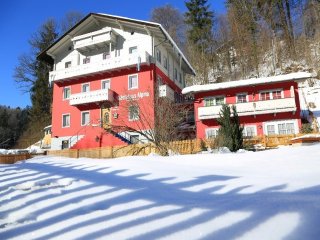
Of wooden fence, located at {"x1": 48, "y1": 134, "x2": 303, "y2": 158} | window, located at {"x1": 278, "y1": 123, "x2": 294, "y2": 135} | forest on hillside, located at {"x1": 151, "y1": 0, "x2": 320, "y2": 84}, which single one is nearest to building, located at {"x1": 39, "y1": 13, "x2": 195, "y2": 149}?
wooden fence, located at {"x1": 48, "y1": 134, "x2": 303, "y2": 158}

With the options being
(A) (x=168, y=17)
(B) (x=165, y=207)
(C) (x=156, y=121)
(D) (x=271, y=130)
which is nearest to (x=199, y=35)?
(A) (x=168, y=17)

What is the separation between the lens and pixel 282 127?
22.9 meters

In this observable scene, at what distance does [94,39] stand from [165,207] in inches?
1032

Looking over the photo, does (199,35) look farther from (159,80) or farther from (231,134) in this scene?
(231,134)

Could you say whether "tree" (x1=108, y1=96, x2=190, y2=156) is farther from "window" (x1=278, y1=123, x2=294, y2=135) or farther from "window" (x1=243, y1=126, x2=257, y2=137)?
"window" (x1=278, y1=123, x2=294, y2=135)

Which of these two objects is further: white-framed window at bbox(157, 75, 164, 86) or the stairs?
white-framed window at bbox(157, 75, 164, 86)

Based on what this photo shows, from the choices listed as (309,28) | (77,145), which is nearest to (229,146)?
(77,145)

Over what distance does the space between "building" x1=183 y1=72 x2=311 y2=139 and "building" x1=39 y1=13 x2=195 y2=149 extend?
11.5 feet

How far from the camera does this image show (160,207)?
4328 millimetres

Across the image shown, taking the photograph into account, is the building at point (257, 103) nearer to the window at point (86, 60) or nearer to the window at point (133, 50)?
the window at point (133, 50)

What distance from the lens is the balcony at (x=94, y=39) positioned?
89.6 ft

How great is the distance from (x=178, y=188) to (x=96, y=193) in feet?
5.20

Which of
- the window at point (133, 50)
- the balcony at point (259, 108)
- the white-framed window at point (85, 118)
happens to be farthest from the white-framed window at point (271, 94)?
the white-framed window at point (85, 118)

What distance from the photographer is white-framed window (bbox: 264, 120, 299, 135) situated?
22578 millimetres
